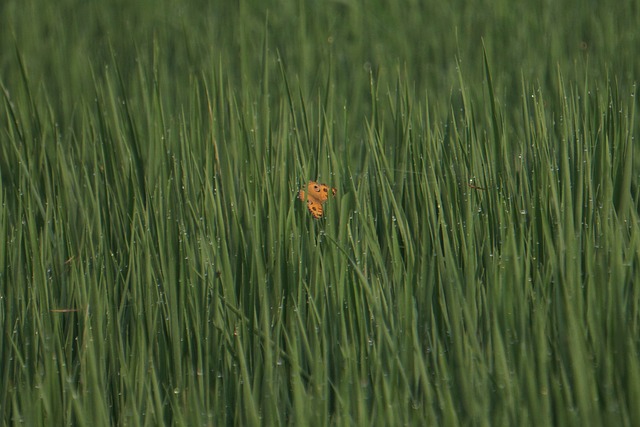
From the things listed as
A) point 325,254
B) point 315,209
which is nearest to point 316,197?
point 315,209

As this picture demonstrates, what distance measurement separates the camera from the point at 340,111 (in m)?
2.31

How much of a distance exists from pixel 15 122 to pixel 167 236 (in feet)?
2.41

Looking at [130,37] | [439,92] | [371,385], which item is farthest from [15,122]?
[371,385]

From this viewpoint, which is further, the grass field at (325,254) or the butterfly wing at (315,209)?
the butterfly wing at (315,209)

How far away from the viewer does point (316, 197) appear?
182cm

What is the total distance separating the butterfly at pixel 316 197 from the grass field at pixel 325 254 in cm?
2

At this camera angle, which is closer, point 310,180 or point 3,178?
point 310,180

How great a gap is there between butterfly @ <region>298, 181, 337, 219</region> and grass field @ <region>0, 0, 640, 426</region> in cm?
2

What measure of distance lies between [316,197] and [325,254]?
0.24m

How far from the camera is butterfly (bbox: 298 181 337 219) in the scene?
180 cm

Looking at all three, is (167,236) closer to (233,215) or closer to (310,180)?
(233,215)

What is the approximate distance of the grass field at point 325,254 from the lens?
1.38m

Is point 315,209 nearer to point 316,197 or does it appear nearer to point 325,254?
point 316,197

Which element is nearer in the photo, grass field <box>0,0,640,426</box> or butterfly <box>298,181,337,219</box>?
grass field <box>0,0,640,426</box>
